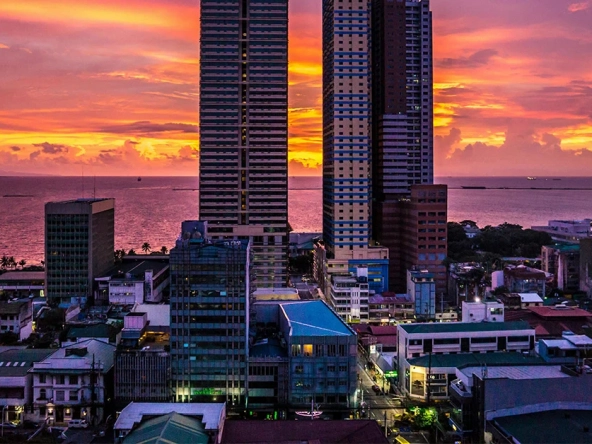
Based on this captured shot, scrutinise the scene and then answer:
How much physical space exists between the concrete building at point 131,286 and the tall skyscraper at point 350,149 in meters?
19.9

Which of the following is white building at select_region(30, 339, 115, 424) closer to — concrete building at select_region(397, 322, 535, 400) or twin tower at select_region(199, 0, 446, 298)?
concrete building at select_region(397, 322, 535, 400)

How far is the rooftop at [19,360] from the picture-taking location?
40.2 meters

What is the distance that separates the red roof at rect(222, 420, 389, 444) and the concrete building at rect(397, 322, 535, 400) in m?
12.2

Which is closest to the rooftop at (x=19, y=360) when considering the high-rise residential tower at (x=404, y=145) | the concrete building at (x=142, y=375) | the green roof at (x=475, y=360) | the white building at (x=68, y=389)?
the white building at (x=68, y=389)

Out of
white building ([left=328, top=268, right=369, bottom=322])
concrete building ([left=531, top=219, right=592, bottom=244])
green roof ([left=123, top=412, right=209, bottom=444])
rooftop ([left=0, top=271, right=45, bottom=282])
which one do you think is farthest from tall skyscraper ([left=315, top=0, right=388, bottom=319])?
green roof ([left=123, top=412, right=209, bottom=444])

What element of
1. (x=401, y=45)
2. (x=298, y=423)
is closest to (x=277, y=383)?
(x=298, y=423)

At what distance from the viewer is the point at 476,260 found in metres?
94.5

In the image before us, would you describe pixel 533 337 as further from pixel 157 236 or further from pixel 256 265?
pixel 157 236

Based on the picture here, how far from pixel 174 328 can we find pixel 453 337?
20.7 m

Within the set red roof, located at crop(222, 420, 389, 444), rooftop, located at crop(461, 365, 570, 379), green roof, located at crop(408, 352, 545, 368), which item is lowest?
red roof, located at crop(222, 420, 389, 444)

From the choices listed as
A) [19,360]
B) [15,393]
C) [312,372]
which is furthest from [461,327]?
[19,360]

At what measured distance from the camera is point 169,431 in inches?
1187

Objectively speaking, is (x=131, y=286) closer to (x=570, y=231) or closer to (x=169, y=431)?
(x=169, y=431)

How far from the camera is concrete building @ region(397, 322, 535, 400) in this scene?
46.5 metres
